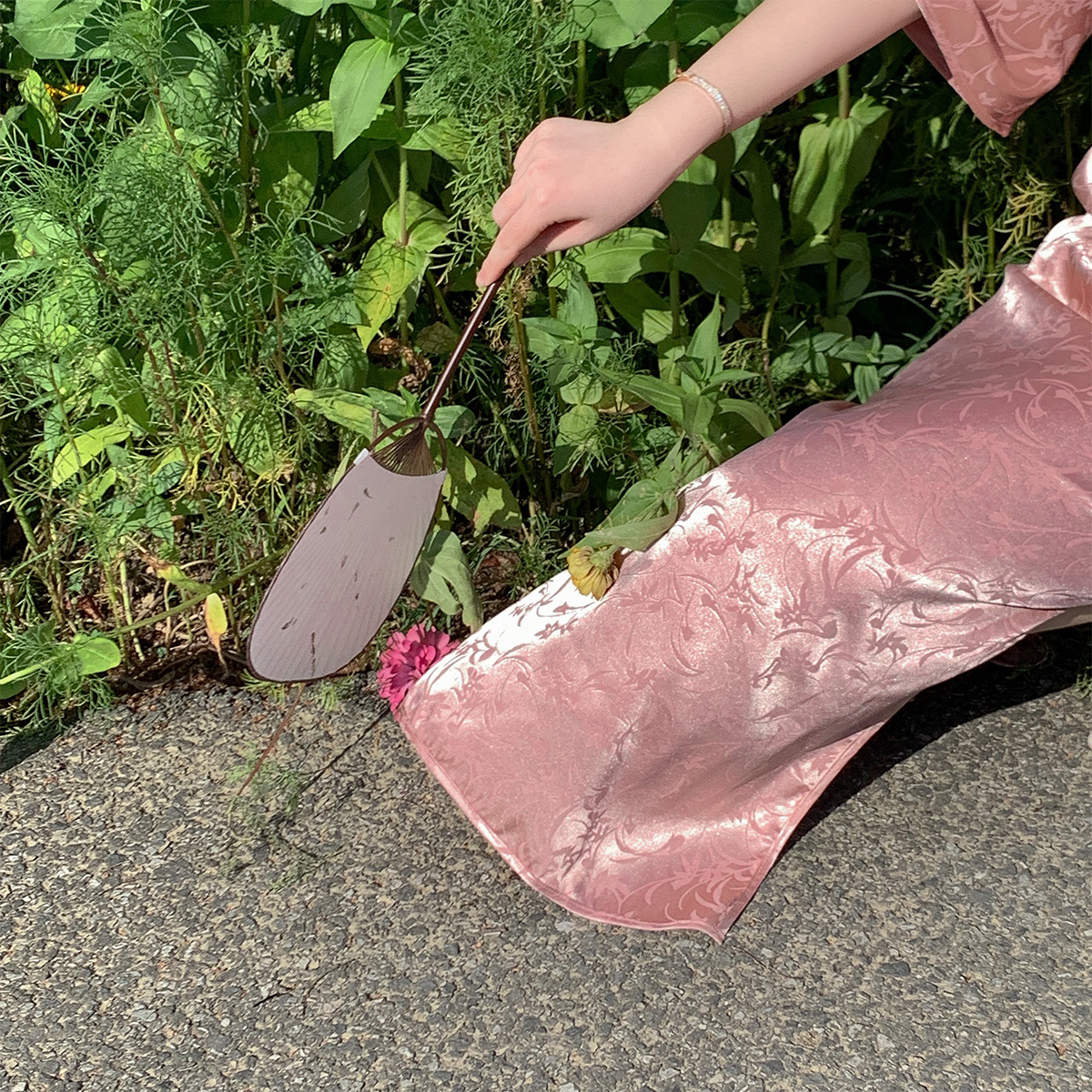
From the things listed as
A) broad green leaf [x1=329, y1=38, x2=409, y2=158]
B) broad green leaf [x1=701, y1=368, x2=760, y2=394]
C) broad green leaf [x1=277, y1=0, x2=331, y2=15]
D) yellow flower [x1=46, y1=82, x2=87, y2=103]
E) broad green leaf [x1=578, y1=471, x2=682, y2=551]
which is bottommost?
broad green leaf [x1=701, y1=368, x2=760, y2=394]

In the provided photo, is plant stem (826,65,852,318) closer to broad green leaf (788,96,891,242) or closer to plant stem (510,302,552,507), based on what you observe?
broad green leaf (788,96,891,242)

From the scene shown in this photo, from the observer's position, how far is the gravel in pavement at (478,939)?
1.17 metres

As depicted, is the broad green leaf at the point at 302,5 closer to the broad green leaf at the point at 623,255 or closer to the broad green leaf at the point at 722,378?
the broad green leaf at the point at 623,255

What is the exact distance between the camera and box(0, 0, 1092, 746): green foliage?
1.41 meters

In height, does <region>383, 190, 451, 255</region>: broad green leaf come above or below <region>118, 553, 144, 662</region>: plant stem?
above

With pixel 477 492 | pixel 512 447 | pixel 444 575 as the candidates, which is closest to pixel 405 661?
pixel 444 575

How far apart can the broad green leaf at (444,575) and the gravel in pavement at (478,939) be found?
7.8 inches

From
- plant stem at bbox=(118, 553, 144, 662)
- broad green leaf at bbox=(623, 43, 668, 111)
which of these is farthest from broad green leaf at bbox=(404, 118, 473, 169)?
plant stem at bbox=(118, 553, 144, 662)

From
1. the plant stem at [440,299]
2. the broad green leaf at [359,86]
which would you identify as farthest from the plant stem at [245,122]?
the plant stem at [440,299]

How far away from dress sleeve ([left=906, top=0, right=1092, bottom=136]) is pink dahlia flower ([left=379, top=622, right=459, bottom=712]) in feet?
2.60

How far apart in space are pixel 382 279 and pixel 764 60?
57cm

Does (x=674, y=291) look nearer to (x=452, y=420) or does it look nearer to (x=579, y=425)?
(x=579, y=425)

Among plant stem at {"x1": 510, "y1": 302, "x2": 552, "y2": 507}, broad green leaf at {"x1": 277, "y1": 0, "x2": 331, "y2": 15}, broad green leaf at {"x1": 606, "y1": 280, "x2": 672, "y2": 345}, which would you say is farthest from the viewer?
broad green leaf at {"x1": 606, "y1": 280, "x2": 672, "y2": 345}

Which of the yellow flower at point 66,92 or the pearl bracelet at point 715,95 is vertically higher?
the yellow flower at point 66,92
